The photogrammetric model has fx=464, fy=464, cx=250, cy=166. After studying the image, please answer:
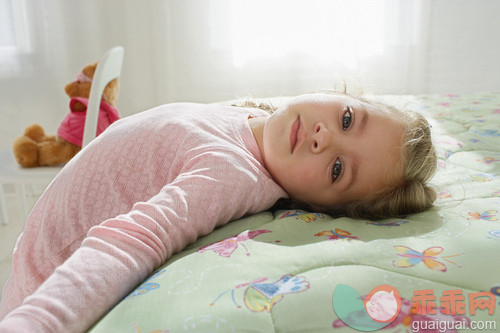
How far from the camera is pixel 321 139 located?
3.07 ft

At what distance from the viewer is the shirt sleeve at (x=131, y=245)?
534 mm

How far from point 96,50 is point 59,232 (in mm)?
2028

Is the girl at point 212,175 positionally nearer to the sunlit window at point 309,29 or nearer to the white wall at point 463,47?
the sunlit window at point 309,29

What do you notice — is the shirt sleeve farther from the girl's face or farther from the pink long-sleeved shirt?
the girl's face

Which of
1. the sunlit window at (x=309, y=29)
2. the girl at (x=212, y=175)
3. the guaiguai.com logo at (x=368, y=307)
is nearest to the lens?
the guaiguai.com logo at (x=368, y=307)

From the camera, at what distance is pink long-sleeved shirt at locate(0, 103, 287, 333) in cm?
58

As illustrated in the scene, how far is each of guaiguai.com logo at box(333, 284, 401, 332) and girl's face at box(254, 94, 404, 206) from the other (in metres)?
0.41

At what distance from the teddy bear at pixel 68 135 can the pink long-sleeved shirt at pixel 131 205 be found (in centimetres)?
86

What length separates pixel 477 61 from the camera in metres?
2.97

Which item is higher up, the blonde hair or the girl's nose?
the girl's nose

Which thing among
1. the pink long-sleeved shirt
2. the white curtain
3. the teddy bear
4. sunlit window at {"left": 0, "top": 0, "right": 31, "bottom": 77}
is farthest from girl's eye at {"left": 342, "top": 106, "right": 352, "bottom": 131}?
sunlit window at {"left": 0, "top": 0, "right": 31, "bottom": 77}

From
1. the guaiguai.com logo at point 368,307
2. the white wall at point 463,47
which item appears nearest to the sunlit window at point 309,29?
the white wall at point 463,47

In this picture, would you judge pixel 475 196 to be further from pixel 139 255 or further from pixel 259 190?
pixel 139 255

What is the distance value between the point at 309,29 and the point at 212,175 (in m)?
2.24
